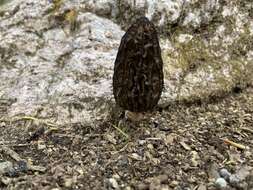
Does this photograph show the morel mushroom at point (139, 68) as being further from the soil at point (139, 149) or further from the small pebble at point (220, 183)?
the small pebble at point (220, 183)

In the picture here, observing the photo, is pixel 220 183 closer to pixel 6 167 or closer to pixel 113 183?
pixel 113 183

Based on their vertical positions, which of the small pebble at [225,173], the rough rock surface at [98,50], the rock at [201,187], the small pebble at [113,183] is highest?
the rough rock surface at [98,50]

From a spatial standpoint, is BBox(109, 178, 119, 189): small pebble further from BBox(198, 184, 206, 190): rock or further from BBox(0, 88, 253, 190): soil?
BBox(198, 184, 206, 190): rock

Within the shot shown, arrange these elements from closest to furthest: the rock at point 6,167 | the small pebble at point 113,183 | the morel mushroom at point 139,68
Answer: the small pebble at point 113,183 → the rock at point 6,167 → the morel mushroom at point 139,68

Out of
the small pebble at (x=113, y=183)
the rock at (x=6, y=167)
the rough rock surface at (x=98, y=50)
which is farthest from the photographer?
the rough rock surface at (x=98, y=50)

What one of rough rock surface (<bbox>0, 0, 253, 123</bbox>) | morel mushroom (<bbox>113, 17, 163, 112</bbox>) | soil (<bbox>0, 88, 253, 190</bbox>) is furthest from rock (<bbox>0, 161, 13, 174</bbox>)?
morel mushroom (<bbox>113, 17, 163, 112</bbox>)

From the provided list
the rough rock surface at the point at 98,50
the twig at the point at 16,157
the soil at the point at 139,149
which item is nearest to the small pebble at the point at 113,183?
the soil at the point at 139,149
